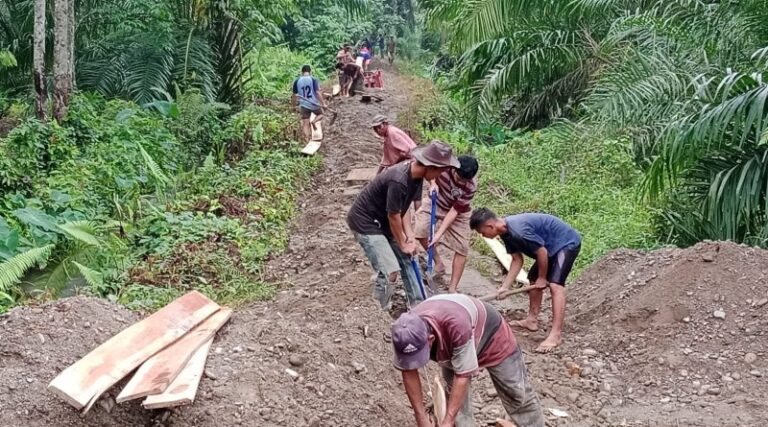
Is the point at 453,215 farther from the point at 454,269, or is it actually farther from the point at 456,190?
the point at 454,269

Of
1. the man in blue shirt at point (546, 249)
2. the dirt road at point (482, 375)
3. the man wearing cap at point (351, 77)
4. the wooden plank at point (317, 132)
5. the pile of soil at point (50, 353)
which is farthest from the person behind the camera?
the man wearing cap at point (351, 77)

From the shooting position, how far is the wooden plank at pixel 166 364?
4508mm

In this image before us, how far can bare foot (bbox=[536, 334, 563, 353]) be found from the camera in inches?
252

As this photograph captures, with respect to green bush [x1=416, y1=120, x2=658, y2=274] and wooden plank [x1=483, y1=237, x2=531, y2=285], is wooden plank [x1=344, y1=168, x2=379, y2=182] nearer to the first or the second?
green bush [x1=416, y1=120, x2=658, y2=274]

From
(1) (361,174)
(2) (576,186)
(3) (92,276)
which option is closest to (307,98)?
(1) (361,174)

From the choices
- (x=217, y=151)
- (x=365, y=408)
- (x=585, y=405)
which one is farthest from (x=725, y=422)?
(x=217, y=151)

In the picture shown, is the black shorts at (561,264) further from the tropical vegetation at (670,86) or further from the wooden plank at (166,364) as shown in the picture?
the wooden plank at (166,364)

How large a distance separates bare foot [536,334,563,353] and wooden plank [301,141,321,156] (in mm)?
7541

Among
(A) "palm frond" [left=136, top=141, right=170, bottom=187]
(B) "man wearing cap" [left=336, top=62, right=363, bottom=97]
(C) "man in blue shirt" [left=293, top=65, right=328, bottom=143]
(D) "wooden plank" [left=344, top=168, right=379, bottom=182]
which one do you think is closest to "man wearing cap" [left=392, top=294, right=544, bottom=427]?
(D) "wooden plank" [left=344, top=168, right=379, bottom=182]

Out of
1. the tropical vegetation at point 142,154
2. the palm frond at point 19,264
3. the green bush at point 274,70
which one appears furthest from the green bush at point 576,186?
the green bush at point 274,70

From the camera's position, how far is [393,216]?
593cm

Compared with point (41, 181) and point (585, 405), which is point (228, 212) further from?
point (585, 405)

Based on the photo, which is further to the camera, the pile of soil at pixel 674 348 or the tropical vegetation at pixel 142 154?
the tropical vegetation at pixel 142 154

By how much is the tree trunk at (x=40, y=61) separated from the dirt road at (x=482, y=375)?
686 cm
